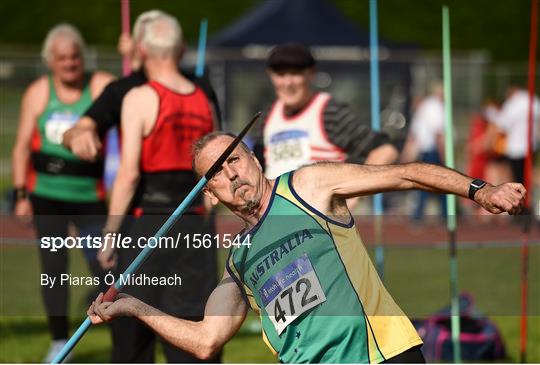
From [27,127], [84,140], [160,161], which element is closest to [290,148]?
[160,161]

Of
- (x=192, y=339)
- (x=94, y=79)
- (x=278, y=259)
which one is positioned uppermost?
(x=94, y=79)

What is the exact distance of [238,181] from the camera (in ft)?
13.4

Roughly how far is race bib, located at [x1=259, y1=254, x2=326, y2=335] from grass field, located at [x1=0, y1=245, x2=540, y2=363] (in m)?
1.63

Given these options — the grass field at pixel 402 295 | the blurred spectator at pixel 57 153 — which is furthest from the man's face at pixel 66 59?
the grass field at pixel 402 295

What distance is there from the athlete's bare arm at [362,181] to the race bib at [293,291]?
0.70ft

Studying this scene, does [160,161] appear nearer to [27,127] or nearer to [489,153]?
[27,127]

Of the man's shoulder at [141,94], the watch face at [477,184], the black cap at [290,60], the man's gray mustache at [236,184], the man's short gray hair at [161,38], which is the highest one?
the man's short gray hair at [161,38]

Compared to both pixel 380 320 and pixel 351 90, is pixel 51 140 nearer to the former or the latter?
pixel 380 320

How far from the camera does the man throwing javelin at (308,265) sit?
4047 millimetres

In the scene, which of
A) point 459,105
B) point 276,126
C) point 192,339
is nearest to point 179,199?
point 276,126

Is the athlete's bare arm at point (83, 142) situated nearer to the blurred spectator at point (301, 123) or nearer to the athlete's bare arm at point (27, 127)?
the blurred spectator at point (301, 123)

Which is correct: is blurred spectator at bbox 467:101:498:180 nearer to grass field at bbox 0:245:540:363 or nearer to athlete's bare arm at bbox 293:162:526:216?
grass field at bbox 0:245:540:363

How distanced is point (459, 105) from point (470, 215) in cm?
930

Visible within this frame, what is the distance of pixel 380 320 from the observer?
4137mm
